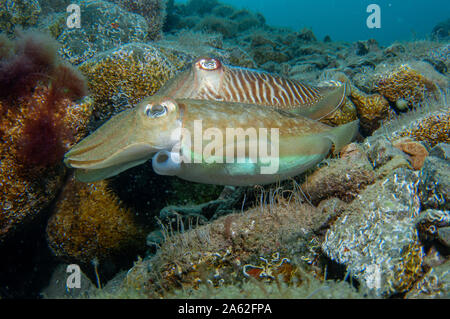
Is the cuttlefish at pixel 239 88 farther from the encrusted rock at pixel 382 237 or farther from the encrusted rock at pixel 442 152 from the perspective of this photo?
the encrusted rock at pixel 382 237

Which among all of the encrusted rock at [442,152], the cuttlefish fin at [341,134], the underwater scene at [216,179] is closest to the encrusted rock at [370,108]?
the underwater scene at [216,179]

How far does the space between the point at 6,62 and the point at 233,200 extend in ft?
11.4

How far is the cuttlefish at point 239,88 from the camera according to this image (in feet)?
12.4

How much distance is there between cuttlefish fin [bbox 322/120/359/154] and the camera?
283 cm

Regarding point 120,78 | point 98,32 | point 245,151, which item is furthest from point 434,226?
point 98,32

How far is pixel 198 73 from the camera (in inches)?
151

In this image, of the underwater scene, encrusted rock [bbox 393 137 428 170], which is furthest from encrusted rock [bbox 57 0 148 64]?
encrusted rock [bbox 393 137 428 170]

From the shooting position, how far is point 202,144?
2441 millimetres

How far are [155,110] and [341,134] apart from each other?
6.55 ft

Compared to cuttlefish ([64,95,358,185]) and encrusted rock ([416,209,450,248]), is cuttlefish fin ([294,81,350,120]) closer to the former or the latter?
cuttlefish ([64,95,358,185])

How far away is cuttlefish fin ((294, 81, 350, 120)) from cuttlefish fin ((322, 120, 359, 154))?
884 mm

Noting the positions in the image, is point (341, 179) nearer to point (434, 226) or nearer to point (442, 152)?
point (434, 226)
